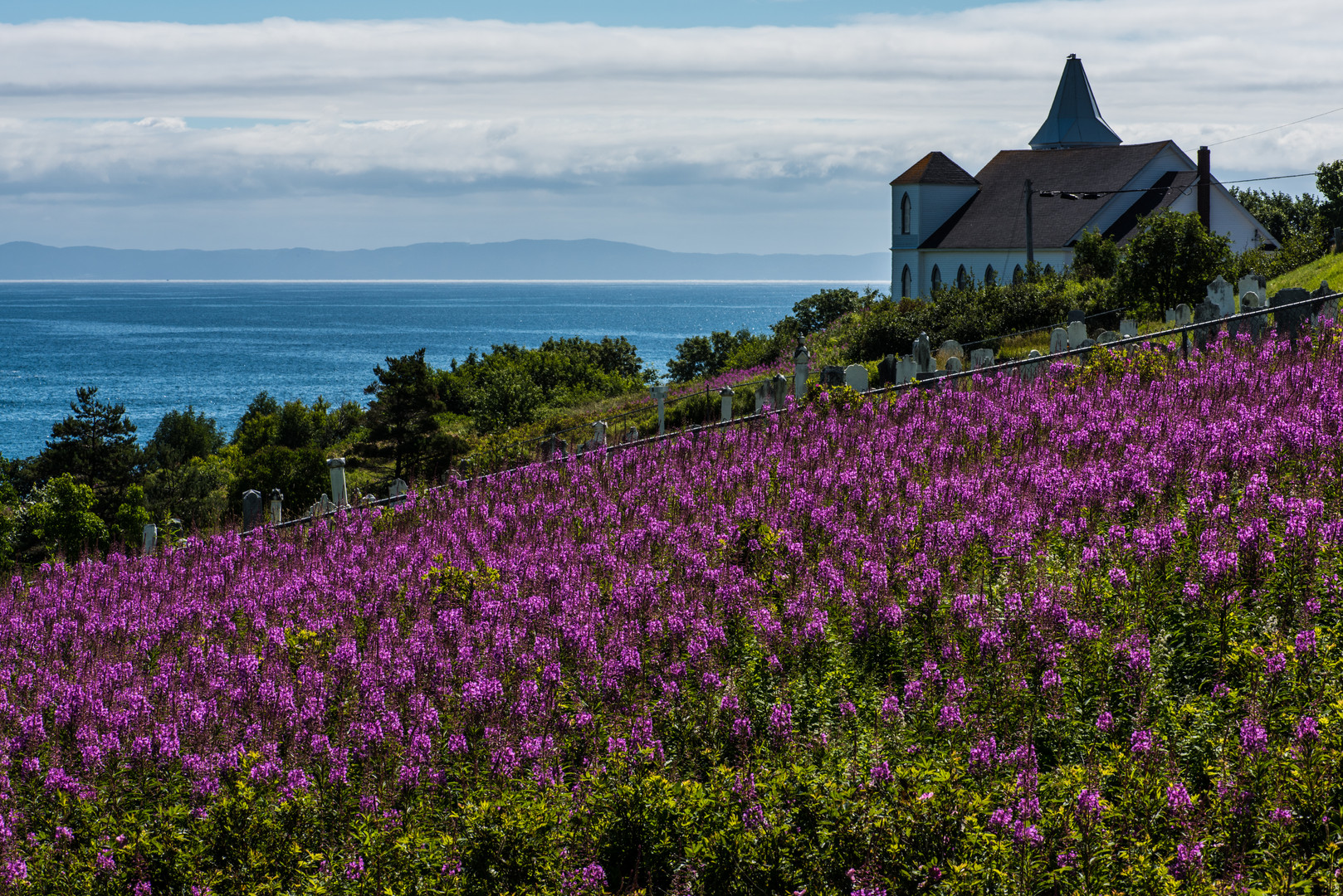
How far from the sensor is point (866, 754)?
5520 millimetres

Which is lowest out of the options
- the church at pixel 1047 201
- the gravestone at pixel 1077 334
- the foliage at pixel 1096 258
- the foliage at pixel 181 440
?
the foliage at pixel 181 440

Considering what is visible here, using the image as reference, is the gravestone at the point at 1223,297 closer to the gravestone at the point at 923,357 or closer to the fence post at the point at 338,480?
the gravestone at the point at 923,357

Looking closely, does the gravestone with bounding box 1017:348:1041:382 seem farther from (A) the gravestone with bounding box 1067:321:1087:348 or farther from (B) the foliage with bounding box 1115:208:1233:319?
(B) the foliage with bounding box 1115:208:1233:319

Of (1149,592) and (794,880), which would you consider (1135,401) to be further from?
(794,880)

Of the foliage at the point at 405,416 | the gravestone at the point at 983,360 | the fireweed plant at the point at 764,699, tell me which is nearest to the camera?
the fireweed plant at the point at 764,699

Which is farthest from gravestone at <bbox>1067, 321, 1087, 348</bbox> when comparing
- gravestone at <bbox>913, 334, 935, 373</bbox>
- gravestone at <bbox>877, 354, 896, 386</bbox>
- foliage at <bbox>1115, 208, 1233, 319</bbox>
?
foliage at <bbox>1115, 208, 1233, 319</bbox>

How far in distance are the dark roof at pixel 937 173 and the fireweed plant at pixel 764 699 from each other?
218 feet

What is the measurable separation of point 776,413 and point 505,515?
521cm

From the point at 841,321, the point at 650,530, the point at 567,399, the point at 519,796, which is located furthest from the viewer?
the point at 567,399

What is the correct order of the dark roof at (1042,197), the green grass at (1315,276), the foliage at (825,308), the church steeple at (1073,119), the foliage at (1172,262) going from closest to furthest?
the green grass at (1315,276), the foliage at (1172,262), the dark roof at (1042,197), the foliage at (825,308), the church steeple at (1073,119)

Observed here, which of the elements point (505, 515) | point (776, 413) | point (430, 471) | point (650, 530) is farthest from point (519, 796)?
point (430, 471)

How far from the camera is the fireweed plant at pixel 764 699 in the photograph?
4918 mm

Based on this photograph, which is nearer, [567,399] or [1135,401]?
[1135,401]

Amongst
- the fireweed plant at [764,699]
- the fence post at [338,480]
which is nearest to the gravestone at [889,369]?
the fence post at [338,480]
